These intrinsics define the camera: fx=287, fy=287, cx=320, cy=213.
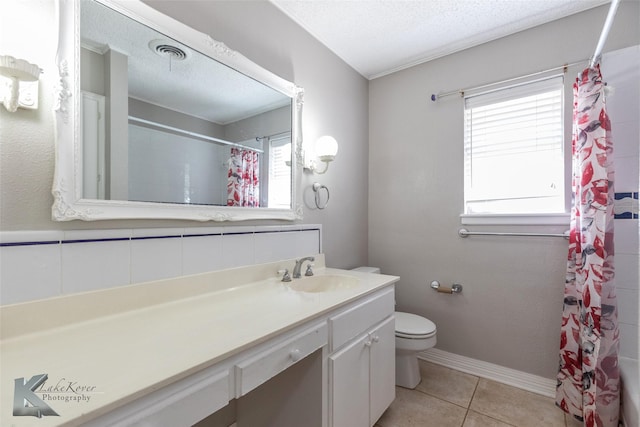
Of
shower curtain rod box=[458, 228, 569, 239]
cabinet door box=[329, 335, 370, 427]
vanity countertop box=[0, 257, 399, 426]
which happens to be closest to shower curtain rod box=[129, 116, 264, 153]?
vanity countertop box=[0, 257, 399, 426]

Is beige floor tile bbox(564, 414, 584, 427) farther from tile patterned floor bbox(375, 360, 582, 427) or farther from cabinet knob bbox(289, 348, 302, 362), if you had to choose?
cabinet knob bbox(289, 348, 302, 362)

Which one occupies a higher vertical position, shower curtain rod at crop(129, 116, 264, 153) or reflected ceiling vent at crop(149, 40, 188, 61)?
reflected ceiling vent at crop(149, 40, 188, 61)

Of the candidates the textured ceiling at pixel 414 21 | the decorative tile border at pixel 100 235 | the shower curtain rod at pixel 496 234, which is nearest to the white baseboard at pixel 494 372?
the shower curtain rod at pixel 496 234

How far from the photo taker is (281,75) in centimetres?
179

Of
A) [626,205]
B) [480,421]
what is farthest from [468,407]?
[626,205]

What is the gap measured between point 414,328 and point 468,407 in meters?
0.52

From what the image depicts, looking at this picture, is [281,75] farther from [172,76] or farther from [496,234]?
[496,234]

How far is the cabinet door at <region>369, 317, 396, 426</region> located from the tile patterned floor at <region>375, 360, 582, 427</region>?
20cm

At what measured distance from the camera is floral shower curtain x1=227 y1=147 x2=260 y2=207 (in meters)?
1.49

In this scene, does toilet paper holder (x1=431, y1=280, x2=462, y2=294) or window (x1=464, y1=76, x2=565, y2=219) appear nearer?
window (x1=464, y1=76, x2=565, y2=219)

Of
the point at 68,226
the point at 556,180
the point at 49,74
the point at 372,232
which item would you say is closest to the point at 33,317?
the point at 68,226

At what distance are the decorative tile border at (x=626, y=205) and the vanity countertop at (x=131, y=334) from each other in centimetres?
159

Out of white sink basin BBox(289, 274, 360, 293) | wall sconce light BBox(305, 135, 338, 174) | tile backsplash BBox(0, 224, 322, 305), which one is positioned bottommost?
white sink basin BBox(289, 274, 360, 293)

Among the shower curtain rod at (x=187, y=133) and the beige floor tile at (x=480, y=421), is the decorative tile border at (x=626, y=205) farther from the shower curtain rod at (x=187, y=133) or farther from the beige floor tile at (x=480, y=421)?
the shower curtain rod at (x=187, y=133)
